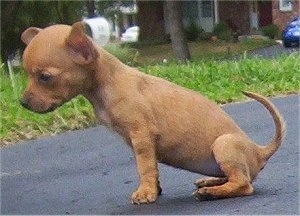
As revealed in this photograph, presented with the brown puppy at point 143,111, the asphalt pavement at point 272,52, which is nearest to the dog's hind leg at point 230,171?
the brown puppy at point 143,111

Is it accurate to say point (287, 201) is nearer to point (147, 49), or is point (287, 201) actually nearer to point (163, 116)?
point (163, 116)

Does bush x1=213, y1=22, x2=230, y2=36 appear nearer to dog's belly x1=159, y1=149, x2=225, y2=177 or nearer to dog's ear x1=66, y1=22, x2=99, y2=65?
dog's belly x1=159, y1=149, x2=225, y2=177

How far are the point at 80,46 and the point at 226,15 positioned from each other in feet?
87.2

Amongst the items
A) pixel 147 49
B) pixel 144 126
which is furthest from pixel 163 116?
pixel 147 49

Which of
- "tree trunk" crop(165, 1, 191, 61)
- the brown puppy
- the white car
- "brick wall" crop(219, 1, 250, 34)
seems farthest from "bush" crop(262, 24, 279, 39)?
the brown puppy

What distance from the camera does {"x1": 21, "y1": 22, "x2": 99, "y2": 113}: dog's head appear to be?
6.92 ft

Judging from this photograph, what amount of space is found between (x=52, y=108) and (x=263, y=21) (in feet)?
85.7

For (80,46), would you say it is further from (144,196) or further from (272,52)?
(272,52)

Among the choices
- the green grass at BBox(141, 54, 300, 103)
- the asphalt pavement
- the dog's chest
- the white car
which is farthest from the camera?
the white car

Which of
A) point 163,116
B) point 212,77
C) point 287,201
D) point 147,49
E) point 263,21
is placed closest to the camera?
point 287,201

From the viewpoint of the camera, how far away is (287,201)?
6.70ft

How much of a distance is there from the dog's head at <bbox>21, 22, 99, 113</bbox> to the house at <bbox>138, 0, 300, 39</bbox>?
2425cm

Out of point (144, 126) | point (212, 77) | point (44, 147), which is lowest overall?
point (212, 77)

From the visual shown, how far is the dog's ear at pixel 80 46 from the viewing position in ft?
6.90
